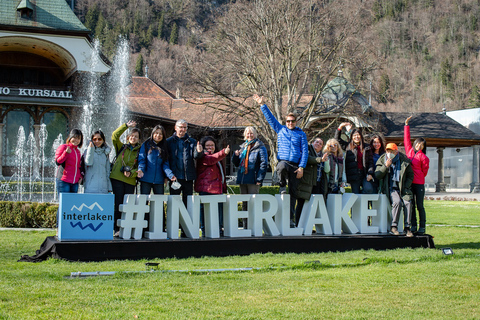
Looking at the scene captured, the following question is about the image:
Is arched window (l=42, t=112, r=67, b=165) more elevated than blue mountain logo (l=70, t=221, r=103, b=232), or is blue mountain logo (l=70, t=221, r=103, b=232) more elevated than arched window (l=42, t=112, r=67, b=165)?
arched window (l=42, t=112, r=67, b=165)

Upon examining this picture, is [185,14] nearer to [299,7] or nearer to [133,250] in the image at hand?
[299,7]

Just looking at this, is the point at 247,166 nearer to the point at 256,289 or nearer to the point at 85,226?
the point at 85,226

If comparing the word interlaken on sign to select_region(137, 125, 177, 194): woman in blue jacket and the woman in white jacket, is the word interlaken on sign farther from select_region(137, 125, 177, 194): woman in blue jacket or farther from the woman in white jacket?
the woman in white jacket

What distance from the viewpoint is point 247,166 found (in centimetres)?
793

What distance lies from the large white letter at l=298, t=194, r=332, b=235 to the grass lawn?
103cm

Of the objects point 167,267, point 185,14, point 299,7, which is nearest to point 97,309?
point 167,267

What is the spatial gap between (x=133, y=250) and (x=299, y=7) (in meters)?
19.7

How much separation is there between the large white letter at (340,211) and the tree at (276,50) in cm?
1412

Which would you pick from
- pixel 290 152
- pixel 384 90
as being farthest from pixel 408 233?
pixel 384 90

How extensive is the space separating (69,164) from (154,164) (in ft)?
4.04

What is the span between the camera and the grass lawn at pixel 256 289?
4.01 m

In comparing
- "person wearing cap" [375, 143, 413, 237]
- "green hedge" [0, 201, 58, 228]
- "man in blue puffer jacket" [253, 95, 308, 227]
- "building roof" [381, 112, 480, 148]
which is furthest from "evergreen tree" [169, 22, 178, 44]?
"person wearing cap" [375, 143, 413, 237]

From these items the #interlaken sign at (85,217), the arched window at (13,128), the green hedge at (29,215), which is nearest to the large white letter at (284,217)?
the #interlaken sign at (85,217)

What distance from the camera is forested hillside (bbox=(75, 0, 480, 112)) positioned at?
8900cm
